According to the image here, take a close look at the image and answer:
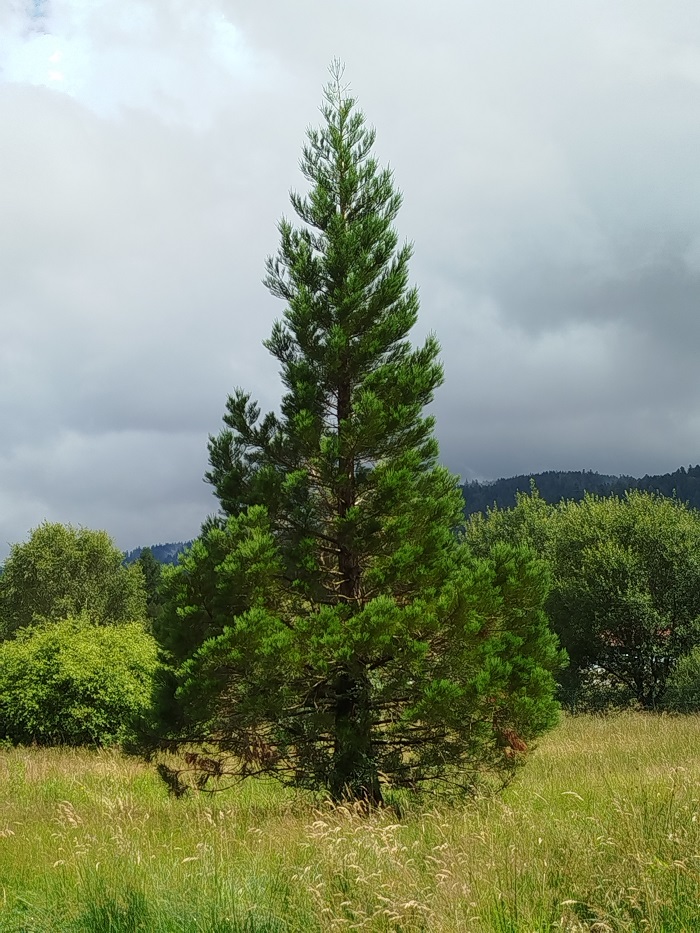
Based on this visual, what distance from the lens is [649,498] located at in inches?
1236

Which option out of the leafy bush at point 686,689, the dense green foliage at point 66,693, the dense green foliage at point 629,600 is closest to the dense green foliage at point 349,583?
the dense green foliage at point 66,693

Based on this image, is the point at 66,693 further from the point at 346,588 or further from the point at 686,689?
the point at 686,689

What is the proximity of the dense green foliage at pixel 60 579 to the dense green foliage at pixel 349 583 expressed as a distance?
41588mm

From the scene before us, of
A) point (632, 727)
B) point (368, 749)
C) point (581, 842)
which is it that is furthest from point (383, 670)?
point (632, 727)

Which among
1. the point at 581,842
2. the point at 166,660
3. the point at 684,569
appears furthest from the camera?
the point at 684,569

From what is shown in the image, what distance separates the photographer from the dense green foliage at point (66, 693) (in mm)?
17438

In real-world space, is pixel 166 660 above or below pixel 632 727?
above

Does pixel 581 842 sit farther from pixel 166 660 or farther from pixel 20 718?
pixel 20 718

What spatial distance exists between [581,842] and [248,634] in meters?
4.06

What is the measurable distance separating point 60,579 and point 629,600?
3695 cm

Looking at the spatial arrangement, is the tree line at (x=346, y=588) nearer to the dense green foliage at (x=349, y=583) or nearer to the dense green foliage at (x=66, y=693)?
the dense green foliage at (x=349, y=583)

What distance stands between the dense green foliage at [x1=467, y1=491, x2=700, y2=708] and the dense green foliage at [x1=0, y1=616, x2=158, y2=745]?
51.8 feet

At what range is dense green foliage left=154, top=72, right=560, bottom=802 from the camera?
8516mm

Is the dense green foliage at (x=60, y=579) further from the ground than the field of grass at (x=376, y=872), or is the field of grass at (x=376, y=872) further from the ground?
the dense green foliage at (x=60, y=579)
